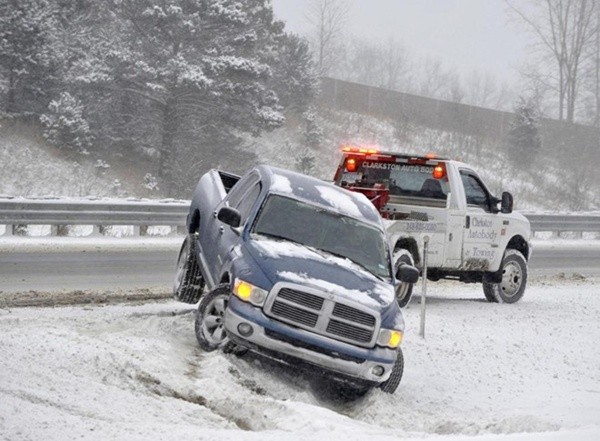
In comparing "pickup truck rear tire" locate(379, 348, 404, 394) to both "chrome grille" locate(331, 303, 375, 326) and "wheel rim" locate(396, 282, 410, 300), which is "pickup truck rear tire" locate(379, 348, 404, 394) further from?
"wheel rim" locate(396, 282, 410, 300)

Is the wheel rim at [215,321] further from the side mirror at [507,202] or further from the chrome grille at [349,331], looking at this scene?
the side mirror at [507,202]

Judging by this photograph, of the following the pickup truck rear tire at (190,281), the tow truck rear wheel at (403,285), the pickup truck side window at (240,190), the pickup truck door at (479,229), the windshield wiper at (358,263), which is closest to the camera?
the windshield wiper at (358,263)

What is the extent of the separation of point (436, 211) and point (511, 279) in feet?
7.32

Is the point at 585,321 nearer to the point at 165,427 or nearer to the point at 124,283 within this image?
the point at 124,283

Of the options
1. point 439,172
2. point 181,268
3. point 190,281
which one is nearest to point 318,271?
point 190,281

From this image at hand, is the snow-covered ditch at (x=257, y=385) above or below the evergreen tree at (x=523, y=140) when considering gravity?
below

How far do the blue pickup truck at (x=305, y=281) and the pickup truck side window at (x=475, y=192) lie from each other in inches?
170

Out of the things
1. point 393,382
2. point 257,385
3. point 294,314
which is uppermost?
point 294,314

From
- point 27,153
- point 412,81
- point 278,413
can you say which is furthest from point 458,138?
point 412,81

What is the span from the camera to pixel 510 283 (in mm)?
15844

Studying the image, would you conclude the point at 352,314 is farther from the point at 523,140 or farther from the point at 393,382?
the point at 523,140

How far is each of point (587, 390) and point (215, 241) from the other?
4188 millimetres

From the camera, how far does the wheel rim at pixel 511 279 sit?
15805 mm

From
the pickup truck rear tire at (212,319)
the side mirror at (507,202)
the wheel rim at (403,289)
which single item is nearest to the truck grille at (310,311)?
the pickup truck rear tire at (212,319)
